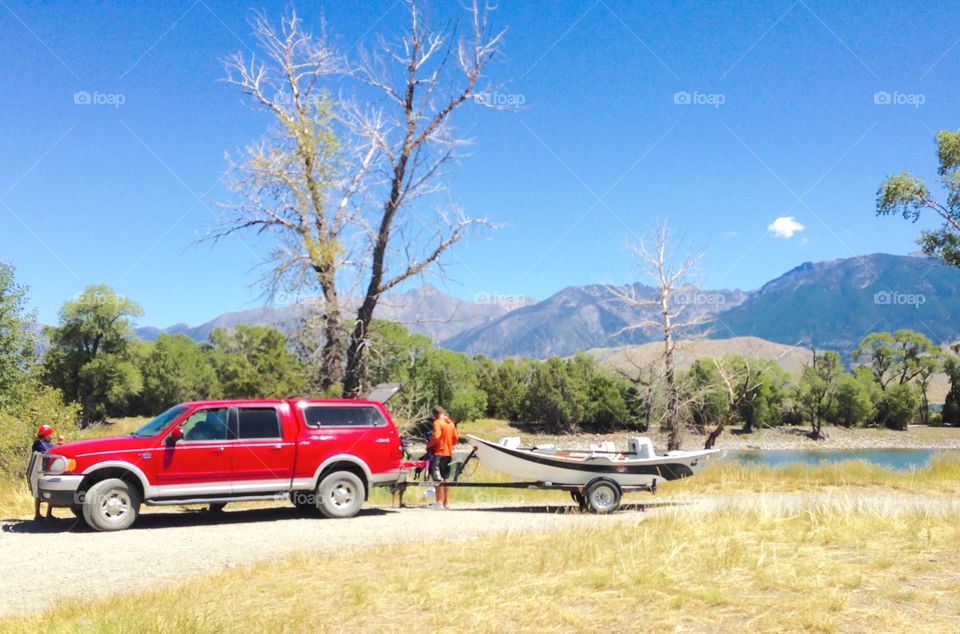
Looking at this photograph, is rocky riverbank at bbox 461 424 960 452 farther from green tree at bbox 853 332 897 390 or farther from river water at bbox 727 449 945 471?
green tree at bbox 853 332 897 390

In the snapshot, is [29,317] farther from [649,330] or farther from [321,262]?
[649,330]

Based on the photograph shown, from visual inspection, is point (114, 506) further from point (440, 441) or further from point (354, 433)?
point (440, 441)

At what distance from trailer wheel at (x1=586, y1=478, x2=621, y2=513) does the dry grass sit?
468 cm

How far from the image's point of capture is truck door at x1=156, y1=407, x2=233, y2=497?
527 inches

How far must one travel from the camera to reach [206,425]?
13.9 m

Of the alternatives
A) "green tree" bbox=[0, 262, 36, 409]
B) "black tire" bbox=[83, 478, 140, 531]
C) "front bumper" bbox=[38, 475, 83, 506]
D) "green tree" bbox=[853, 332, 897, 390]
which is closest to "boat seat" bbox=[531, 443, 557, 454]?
"black tire" bbox=[83, 478, 140, 531]

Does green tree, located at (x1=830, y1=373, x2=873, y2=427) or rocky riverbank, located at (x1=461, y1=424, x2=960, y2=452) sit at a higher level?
green tree, located at (x1=830, y1=373, x2=873, y2=427)

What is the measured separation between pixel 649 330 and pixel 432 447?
12.9 metres

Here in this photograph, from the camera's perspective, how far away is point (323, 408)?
1492cm

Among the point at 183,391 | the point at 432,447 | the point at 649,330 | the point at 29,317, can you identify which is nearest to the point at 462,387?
the point at 183,391

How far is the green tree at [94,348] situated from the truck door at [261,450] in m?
69.8

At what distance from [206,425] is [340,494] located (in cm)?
274

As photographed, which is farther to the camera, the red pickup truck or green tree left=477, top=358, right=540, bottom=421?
green tree left=477, top=358, right=540, bottom=421

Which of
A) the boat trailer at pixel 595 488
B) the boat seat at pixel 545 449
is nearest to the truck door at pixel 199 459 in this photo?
the boat trailer at pixel 595 488
